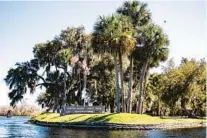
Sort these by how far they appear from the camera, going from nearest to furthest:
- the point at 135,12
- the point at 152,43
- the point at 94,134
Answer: the point at 94,134
the point at 152,43
the point at 135,12

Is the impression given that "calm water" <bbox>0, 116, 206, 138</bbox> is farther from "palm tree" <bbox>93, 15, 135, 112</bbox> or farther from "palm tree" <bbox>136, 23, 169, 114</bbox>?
"palm tree" <bbox>136, 23, 169, 114</bbox>

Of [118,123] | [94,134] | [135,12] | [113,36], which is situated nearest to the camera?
[94,134]

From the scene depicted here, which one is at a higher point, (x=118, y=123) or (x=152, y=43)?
(x=152, y=43)

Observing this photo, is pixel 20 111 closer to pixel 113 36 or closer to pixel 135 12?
pixel 135 12

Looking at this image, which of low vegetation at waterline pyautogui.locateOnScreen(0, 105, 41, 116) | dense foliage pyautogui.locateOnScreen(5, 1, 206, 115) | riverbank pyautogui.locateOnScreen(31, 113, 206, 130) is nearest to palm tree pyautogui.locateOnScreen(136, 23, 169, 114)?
dense foliage pyautogui.locateOnScreen(5, 1, 206, 115)

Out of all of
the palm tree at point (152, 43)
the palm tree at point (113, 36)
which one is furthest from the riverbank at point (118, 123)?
the palm tree at point (152, 43)

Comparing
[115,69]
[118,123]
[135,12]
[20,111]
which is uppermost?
[135,12]

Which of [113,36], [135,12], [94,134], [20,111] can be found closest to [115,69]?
[113,36]

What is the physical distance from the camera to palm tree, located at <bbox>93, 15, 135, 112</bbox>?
154 ft

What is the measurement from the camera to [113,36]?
47219 mm

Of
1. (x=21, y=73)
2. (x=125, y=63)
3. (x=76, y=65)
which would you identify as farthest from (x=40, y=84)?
(x=125, y=63)

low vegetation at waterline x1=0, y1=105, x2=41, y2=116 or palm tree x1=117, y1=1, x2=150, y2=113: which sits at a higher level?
palm tree x1=117, y1=1, x2=150, y2=113

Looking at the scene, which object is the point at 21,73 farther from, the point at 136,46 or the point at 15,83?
the point at 136,46

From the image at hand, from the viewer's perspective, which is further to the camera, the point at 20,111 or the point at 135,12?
the point at 20,111
